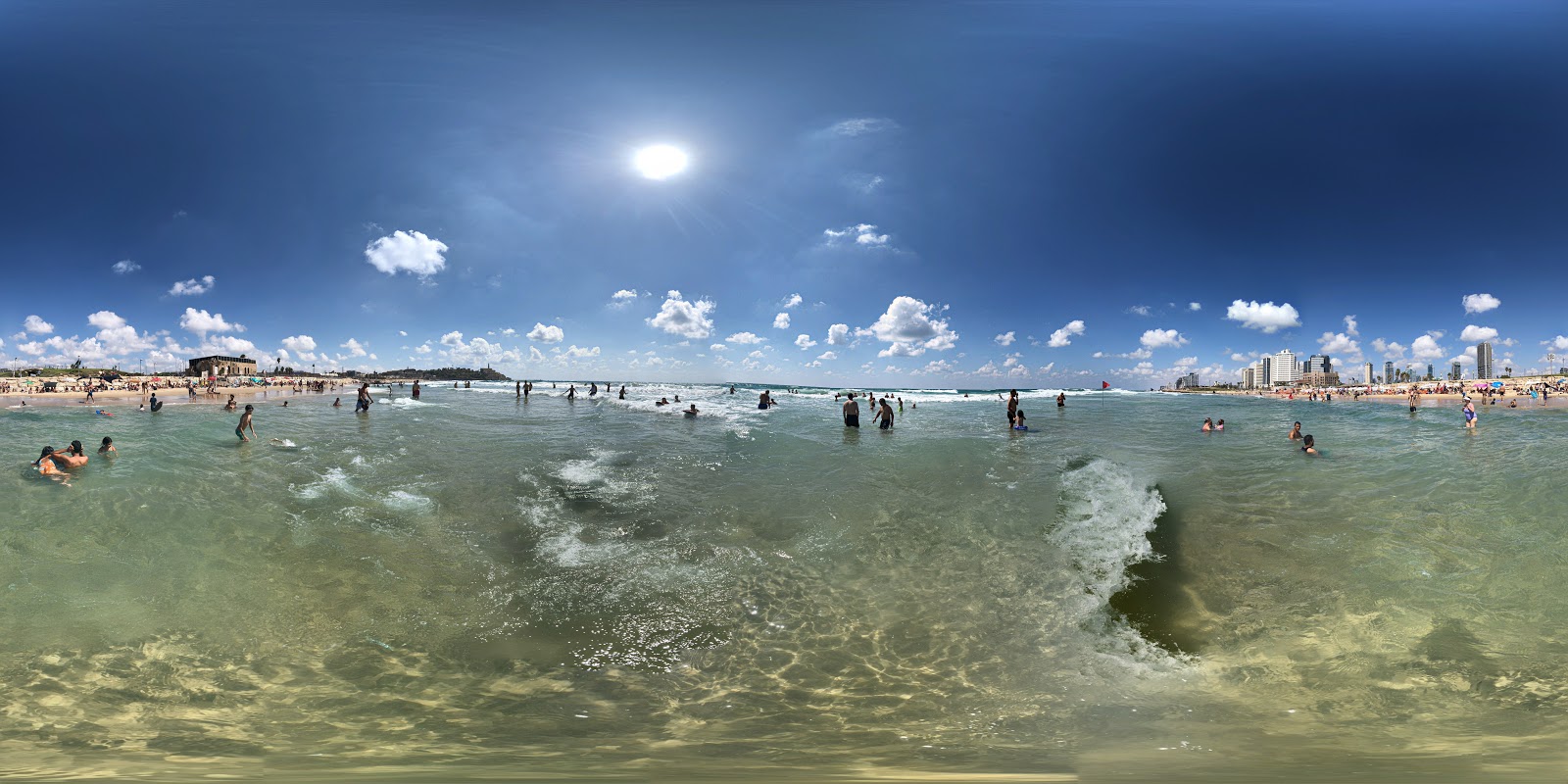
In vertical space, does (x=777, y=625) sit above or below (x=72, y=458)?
below

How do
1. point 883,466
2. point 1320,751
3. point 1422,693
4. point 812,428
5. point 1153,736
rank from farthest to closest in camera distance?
1. point 812,428
2. point 883,466
3. point 1422,693
4. point 1153,736
5. point 1320,751

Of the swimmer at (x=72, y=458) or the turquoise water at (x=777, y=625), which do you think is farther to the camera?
the swimmer at (x=72, y=458)

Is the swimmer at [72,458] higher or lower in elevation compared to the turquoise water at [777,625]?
higher

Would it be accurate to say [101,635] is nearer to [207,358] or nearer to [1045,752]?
[1045,752]

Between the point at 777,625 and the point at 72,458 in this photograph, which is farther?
the point at 72,458

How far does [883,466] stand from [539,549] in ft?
35.0

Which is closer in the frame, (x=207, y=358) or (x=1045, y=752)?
(x=1045, y=752)

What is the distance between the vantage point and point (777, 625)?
786cm

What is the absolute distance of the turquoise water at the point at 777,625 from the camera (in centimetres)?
505

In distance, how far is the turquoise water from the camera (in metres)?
5.05

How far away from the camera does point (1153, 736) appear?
17.2 feet

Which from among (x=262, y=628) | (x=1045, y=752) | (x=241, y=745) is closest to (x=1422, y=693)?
(x=1045, y=752)

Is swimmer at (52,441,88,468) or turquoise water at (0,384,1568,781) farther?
swimmer at (52,441,88,468)

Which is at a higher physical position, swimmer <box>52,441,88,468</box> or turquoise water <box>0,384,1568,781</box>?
swimmer <box>52,441,88,468</box>
